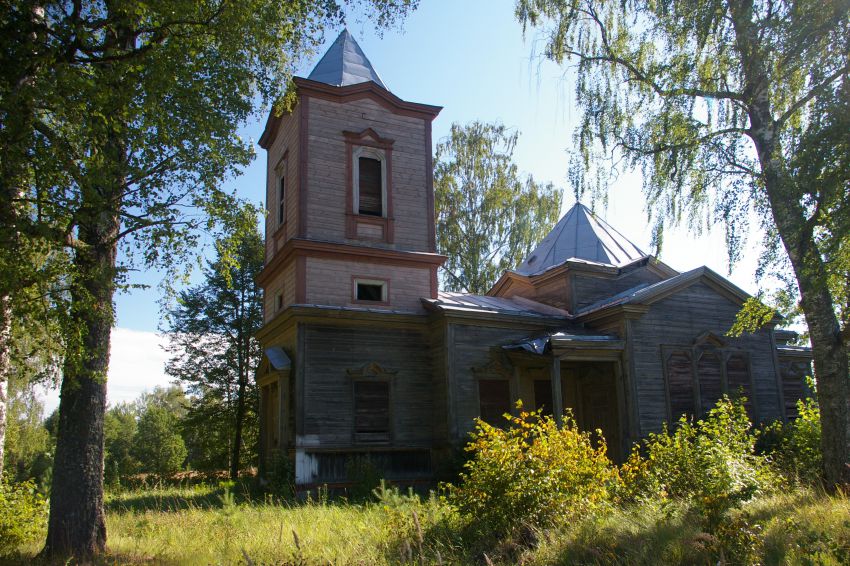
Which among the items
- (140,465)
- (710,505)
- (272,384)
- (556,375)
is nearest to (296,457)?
(272,384)

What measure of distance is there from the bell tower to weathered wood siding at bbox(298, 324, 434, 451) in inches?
33.9

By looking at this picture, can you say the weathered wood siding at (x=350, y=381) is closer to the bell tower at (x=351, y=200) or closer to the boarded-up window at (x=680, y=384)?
the bell tower at (x=351, y=200)

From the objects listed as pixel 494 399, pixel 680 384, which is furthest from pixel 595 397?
pixel 494 399

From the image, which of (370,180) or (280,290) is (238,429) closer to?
(280,290)

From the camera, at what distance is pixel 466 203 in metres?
30.7

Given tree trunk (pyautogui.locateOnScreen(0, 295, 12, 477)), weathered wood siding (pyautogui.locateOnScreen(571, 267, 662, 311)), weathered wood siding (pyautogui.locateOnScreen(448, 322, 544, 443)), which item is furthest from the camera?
weathered wood siding (pyautogui.locateOnScreen(571, 267, 662, 311))

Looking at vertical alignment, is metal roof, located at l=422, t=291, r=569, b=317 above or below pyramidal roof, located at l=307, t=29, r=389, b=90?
below

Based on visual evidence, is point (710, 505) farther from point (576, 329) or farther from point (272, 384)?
point (272, 384)

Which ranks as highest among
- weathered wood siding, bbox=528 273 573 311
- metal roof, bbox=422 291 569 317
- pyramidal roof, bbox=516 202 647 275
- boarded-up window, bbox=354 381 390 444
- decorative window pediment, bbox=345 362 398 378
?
pyramidal roof, bbox=516 202 647 275

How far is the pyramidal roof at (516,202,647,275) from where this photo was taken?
20.8 m

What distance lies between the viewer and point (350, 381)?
15641 millimetres

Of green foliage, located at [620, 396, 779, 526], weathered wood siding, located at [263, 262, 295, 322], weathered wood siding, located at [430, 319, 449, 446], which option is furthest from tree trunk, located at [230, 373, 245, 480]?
green foliage, located at [620, 396, 779, 526]

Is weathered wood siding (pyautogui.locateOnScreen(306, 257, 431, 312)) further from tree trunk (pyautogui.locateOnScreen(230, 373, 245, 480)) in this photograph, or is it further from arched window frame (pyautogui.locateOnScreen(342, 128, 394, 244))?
tree trunk (pyautogui.locateOnScreen(230, 373, 245, 480))

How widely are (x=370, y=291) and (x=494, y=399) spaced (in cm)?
442
